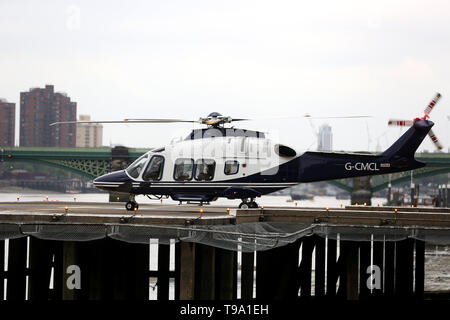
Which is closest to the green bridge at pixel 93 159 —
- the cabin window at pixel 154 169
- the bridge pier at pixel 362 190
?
the bridge pier at pixel 362 190

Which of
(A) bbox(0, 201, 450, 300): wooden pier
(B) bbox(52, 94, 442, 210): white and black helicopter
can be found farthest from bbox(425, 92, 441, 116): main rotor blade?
(A) bbox(0, 201, 450, 300): wooden pier

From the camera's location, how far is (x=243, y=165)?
103 feet

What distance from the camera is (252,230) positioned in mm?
25938

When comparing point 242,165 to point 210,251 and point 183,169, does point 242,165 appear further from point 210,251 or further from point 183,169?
point 210,251

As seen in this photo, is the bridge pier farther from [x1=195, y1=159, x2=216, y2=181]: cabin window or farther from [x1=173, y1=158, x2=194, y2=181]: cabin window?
[x1=173, y1=158, x2=194, y2=181]: cabin window

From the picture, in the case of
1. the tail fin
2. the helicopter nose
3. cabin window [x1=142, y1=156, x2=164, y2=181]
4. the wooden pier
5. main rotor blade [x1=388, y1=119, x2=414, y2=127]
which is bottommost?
the wooden pier

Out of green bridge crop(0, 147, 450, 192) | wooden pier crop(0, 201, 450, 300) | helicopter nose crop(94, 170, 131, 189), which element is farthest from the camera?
green bridge crop(0, 147, 450, 192)

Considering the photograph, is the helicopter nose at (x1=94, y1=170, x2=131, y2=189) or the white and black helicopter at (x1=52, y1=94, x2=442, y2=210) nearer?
the white and black helicopter at (x1=52, y1=94, x2=442, y2=210)

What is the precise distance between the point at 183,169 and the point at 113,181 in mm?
2793

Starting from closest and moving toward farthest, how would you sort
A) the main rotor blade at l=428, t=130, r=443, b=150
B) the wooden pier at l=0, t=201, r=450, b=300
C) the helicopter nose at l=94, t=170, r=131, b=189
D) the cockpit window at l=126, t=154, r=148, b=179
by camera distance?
the wooden pier at l=0, t=201, r=450, b=300, the main rotor blade at l=428, t=130, r=443, b=150, the cockpit window at l=126, t=154, r=148, b=179, the helicopter nose at l=94, t=170, r=131, b=189

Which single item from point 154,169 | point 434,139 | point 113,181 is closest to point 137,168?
point 154,169

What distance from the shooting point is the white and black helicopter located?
31.2 meters

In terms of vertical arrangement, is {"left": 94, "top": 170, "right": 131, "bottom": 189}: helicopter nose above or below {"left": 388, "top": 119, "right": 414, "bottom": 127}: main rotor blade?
below

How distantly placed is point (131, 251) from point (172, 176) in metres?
6.44
